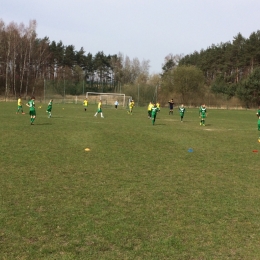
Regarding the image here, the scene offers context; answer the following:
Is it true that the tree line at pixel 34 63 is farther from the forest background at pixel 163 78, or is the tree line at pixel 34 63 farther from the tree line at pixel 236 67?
the tree line at pixel 236 67

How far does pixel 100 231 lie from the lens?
5.16 metres

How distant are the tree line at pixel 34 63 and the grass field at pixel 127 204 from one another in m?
50.4

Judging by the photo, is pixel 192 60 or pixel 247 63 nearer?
pixel 247 63

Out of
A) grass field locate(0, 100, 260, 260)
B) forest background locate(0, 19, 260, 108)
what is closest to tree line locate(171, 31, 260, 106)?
forest background locate(0, 19, 260, 108)

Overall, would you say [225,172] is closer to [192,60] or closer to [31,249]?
[31,249]

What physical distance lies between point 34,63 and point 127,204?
69.4 meters

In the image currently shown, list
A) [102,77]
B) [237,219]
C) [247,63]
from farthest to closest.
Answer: [102,77] < [247,63] < [237,219]

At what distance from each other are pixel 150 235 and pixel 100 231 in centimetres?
77

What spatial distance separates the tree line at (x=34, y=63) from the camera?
64.9m

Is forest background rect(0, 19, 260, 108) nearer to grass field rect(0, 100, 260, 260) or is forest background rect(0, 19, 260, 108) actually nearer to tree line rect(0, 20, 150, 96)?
tree line rect(0, 20, 150, 96)

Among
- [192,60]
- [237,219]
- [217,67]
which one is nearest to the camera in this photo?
[237,219]

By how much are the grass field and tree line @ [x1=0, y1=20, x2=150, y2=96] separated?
165ft

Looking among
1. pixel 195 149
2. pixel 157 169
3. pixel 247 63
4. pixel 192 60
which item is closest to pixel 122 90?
pixel 247 63

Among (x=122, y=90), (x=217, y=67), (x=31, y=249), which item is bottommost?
(x=31, y=249)
